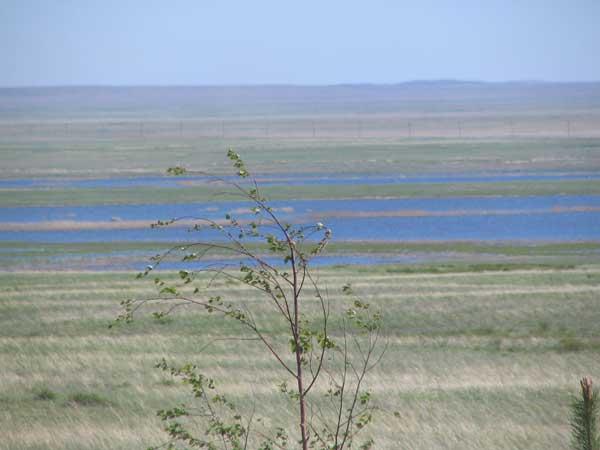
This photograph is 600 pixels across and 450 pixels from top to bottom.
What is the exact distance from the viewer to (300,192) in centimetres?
6612

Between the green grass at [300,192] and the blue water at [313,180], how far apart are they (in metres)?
3.13

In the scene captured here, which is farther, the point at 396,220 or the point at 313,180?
the point at 313,180

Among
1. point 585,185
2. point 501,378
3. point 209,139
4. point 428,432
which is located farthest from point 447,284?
point 209,139

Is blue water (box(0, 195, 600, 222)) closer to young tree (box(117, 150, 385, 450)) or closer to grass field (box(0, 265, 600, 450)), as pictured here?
young tree (box(117, 150, 385, 450))

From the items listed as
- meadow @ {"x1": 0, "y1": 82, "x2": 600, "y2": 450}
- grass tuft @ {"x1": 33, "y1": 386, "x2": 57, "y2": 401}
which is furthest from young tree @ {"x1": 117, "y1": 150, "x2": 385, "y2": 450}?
grass tuft @ {"x1": 33, "y1": 386, "x2": 57, "y2": 401}

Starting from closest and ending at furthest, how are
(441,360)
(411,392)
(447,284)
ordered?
(411,392)
(441,360)
(447,284)

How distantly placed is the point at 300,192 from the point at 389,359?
46.8 meters

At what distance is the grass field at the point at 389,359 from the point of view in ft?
44.7

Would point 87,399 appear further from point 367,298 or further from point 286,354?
point 367,298

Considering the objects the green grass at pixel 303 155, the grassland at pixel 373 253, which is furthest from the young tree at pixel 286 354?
the green grass at pixel 303 155

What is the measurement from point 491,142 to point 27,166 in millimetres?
52467

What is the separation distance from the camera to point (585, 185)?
67750 millimetres

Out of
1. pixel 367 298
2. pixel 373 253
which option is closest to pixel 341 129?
pixel 373 253

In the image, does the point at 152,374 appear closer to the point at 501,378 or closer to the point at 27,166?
the point at 501,378
